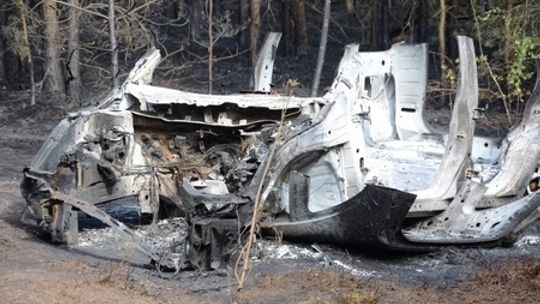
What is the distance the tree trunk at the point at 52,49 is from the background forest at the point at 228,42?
3 centimetres

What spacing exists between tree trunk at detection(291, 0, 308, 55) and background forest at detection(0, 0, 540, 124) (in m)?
0.04

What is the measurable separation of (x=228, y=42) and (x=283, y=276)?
25911mm

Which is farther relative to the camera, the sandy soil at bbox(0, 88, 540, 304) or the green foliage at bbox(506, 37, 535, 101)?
the green foliage at bbox(506, 37, 535, 101)

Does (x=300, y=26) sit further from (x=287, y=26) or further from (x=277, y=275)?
(x=277, y=275)

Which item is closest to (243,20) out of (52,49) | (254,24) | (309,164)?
(254,24)

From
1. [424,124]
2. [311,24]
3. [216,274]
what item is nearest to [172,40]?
[311,24]

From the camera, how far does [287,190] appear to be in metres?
8.89

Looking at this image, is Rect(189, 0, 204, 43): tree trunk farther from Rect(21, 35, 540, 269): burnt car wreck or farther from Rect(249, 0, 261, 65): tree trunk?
Rect(21, 35, 540, 269): burnt car wreck

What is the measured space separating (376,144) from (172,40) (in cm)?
2357

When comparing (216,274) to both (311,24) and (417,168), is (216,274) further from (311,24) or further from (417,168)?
(311,24)

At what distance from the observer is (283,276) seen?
766cm

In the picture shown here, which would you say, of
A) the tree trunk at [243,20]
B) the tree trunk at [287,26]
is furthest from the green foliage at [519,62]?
the tree trunk at [287,26]

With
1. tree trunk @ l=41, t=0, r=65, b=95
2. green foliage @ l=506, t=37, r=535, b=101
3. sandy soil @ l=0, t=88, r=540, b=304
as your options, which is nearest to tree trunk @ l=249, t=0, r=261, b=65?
tree trunk @ l=41, t=0, r=65, b=95

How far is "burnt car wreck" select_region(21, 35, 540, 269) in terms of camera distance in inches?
329
